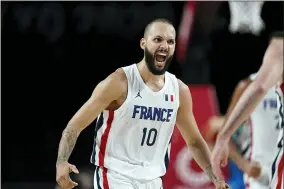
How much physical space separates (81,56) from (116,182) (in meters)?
8.18

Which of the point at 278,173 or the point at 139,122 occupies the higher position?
the point at 139,122

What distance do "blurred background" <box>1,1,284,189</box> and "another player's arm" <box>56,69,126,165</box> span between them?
6.61m

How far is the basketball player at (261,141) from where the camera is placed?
6761 mm

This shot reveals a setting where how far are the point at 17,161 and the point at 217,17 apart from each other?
14.0ft

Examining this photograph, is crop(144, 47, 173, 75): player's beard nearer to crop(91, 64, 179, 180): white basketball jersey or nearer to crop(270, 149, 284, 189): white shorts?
crop(91, 64, 179, 180): white basketball jersey

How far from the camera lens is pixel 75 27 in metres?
13.6

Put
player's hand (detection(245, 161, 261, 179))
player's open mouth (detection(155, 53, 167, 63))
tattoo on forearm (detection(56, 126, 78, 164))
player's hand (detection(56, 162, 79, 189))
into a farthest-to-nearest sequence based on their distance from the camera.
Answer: player's hand (detection(245, 161, 261, 179)), player's open mouth (detection(155, 53, 167, 63)), tattoo on forearm (detection(56, 126, 78, 164)), player's hand (detection(56, 162, 79, 189))

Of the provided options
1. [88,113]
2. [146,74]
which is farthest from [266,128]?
[88,113]

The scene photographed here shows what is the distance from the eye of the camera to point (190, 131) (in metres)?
5.69

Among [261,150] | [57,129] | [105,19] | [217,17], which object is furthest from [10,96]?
[261,150]

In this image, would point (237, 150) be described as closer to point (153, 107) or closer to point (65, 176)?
point (153, 107)

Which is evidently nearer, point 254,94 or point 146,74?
point 254,94

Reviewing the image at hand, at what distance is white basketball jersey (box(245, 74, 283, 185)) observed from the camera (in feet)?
22.4

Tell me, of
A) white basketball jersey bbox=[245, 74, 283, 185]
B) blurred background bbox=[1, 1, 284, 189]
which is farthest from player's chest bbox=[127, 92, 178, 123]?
blurred background bbox=[1, 1, 284, 189]
